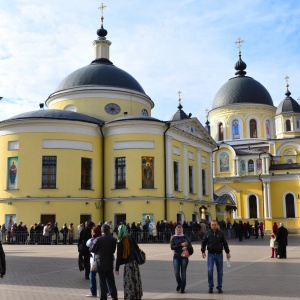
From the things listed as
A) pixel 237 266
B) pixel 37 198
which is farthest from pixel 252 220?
pixel 237 266

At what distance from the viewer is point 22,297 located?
10250 mm

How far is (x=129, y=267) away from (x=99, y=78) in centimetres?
3177

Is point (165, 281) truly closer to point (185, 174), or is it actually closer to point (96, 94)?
point (185, 174)

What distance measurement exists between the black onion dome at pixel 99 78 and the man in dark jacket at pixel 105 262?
30.8 m

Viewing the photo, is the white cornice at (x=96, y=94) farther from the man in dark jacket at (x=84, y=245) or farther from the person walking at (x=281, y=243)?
the man in dark jacket at (x=84, y=245)

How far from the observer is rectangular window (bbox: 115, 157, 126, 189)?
34156mm

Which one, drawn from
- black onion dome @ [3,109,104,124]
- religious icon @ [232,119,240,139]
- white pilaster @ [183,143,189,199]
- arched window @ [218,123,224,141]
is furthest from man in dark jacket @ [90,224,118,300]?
arched window @ [218,123,224,141]

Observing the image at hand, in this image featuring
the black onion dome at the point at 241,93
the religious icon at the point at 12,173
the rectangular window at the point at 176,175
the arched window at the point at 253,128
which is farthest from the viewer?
the black onion dome at the point at 241,93

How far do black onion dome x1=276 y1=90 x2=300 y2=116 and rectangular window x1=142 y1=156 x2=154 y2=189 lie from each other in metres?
30.5

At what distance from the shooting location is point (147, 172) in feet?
111

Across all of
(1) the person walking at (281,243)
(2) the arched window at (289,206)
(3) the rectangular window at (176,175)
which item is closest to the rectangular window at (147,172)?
(3) the rectangular window at (176,175)

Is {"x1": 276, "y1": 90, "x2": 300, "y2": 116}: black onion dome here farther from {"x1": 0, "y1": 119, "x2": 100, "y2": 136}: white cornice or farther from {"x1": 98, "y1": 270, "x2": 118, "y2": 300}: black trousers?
{"x1": 98, "y1": 270, "x2": 118, "y2": 300}: black trousers

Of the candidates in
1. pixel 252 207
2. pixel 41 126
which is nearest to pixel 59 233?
pixel 41 126

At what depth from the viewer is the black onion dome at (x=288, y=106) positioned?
58906 mm
